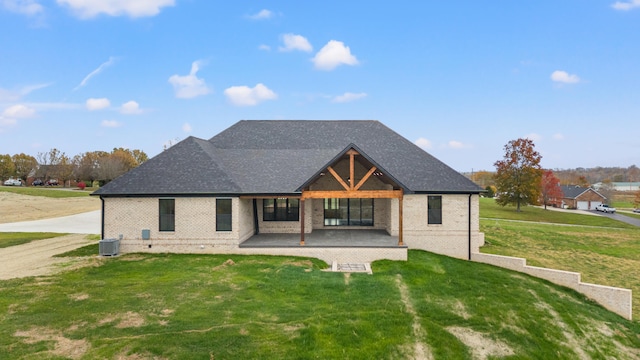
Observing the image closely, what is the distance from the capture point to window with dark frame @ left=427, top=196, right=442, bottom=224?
1844 centimetres

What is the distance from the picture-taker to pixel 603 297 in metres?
13.7

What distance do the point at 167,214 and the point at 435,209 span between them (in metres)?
14.5

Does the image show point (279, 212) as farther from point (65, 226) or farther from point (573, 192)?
point (573, 192)

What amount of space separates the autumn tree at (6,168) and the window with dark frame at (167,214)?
9816 centimetres

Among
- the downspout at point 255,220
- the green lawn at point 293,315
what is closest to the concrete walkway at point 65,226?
the downspout at point 255,220

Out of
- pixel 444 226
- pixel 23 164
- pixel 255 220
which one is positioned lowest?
pixel 444 226

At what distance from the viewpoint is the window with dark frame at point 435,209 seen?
18438mm

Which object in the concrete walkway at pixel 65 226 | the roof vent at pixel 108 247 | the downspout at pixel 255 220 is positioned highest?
the downspout at pixel 255 220

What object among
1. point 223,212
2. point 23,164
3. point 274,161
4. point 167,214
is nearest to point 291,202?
point 274,161

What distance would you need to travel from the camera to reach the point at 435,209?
18.5m

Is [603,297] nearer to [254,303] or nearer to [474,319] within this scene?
[474,319]

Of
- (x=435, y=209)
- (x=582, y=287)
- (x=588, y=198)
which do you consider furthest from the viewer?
(x=588, y=198)

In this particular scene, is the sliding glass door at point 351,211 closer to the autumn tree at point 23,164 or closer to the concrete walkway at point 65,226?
the concrete walkway at point 65,226

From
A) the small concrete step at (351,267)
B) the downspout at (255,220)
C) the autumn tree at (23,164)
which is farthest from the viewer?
the autumn tree at (23,164)
